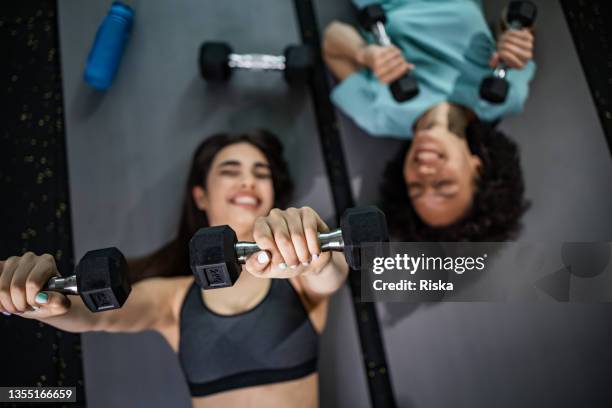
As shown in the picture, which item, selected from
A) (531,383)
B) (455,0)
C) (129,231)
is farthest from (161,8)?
(531,383)

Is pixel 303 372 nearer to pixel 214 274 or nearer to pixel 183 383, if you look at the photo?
pixel 183 383

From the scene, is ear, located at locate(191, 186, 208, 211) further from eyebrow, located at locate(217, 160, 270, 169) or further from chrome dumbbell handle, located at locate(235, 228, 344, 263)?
chrome dumbbell handle, located at locate(235, 228, 344, 263)

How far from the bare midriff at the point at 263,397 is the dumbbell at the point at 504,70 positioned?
2.23 ft

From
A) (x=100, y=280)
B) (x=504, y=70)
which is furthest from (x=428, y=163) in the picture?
(x=100, y=280)

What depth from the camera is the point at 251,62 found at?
129 centimetres

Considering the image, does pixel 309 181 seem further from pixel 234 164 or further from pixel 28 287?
pixel 28 287

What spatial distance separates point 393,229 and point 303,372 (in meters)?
0.38

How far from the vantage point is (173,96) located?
1296 mm

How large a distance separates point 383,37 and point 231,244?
719 millimetres

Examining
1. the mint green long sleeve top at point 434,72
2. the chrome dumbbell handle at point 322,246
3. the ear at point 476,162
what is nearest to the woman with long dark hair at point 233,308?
the chrome dumbbell handle at point 322,246

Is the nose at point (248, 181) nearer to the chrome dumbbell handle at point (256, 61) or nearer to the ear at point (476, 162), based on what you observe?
the chrome dumbbell handle at point (256, 61)

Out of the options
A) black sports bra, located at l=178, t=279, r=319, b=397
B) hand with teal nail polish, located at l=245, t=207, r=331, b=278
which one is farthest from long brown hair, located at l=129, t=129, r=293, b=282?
hand with teal nail polish, located at l=245, t=207, r=331, b=278

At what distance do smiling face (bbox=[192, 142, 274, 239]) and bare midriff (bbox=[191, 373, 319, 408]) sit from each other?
0.29 meters

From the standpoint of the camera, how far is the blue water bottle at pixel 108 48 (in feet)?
4.02
